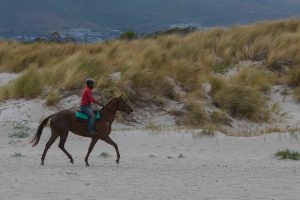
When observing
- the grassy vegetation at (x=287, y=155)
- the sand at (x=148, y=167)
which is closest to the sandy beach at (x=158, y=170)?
the sand at (x=148, y=167)

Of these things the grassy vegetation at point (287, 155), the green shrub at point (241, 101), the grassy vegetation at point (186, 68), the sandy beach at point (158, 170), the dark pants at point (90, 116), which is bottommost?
the sandy beach at point (158, 170)

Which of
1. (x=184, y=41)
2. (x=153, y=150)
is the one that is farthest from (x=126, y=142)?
(x=184, y=41)

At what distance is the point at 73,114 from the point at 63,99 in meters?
5.97

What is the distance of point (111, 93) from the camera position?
18797 millimetres

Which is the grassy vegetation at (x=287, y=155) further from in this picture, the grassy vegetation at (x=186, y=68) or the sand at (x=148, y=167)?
the grassy vegetation at (x=186, y=68)

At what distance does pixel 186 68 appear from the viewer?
20984mm

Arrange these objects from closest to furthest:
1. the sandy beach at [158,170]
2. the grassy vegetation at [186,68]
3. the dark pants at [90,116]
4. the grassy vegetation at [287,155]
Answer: the sandy beach at [158,170], the dark pants at [90,116], the grassy vegetation at [287,155], the grassy vegetation at [186,68]

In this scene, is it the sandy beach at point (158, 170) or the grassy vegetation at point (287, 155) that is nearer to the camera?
the sandy beach at point (158, 170)

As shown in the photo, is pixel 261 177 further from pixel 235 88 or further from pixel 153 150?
pixel 235 88

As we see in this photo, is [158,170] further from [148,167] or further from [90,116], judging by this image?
[90,116]

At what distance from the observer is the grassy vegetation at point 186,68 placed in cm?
1908

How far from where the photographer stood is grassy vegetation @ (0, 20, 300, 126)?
19078 millimetres

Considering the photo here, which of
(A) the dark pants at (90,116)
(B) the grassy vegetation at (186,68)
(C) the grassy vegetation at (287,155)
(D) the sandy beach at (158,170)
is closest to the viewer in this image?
(D) the sandy beach at (158,170)

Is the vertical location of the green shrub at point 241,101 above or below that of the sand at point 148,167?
above
